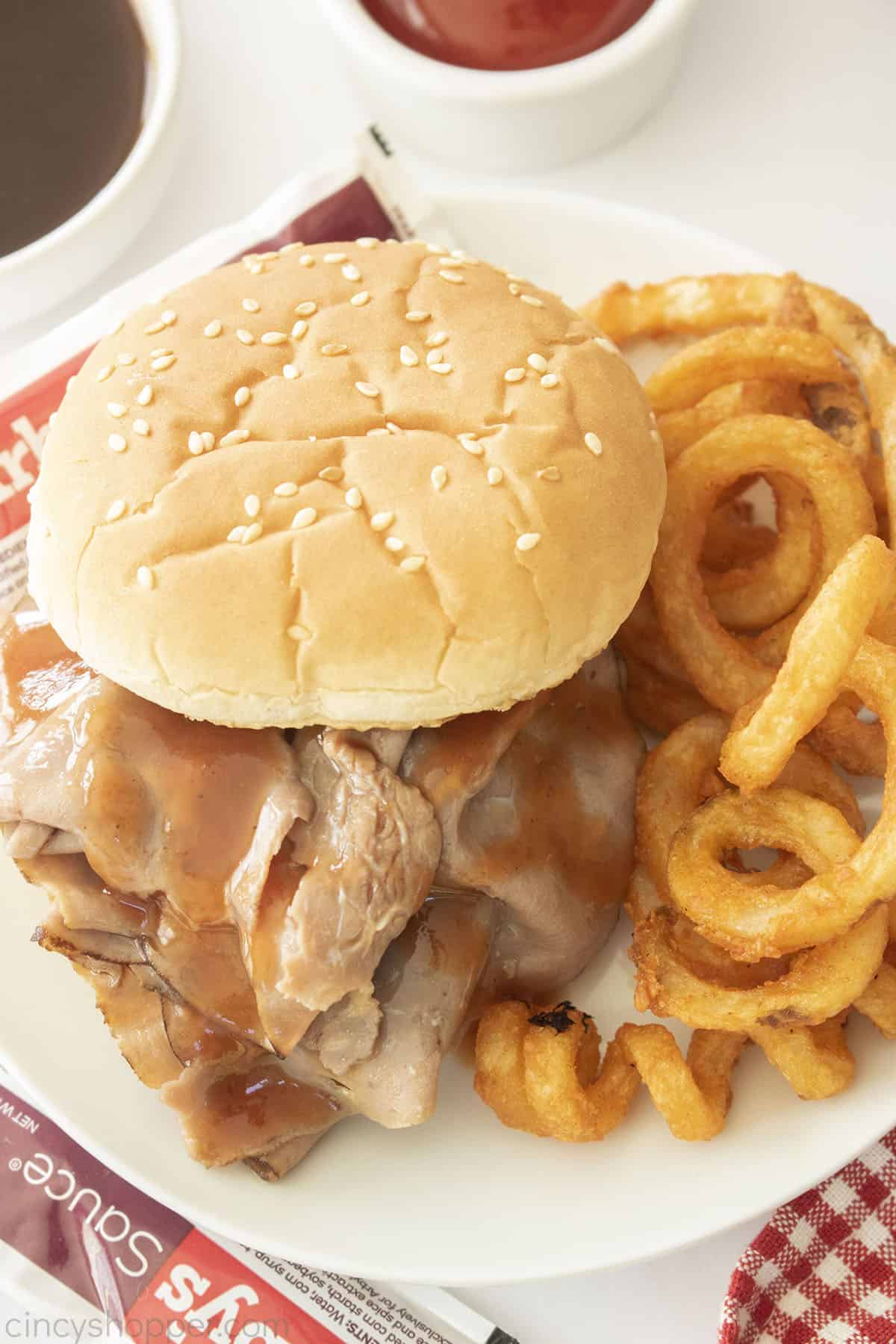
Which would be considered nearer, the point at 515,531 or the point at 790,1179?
the point at 515,531

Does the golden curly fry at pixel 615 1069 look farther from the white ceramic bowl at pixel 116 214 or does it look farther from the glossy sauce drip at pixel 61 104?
the glossy sauce drip at pixel 61 104

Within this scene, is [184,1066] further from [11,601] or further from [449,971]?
[11,601]

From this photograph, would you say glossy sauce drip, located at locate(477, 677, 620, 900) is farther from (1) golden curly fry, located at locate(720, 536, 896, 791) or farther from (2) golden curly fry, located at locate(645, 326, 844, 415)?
(2) golden curly fry, located at locate(645, 326, 844, 415)

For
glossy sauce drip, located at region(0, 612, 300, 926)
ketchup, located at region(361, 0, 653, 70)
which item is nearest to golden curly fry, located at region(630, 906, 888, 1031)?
glossy sauce drip, located at region(0, 612, 300, 926)

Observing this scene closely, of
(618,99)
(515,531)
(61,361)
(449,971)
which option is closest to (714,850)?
(449,971)

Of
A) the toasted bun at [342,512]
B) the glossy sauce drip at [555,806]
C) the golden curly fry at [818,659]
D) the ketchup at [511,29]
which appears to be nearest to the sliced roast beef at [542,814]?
the glossy sauce drip at [555,806]

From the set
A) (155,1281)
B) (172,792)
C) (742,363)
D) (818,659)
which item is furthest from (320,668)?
(155,1281)
